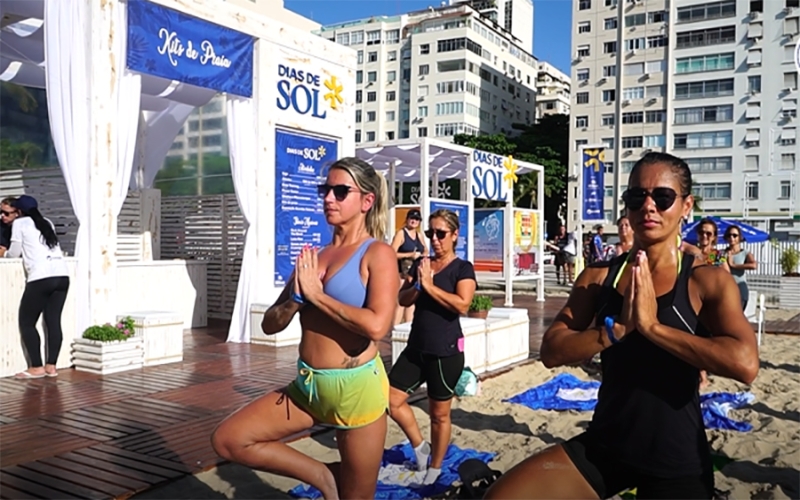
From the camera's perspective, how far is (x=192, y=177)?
10.9m

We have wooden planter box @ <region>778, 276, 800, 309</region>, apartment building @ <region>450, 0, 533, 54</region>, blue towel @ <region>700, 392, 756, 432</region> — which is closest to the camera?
blue towel @ <region>700, 392, 756, 432</region>

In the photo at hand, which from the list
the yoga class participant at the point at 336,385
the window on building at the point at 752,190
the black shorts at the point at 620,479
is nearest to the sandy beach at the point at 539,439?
the yoga class participant at the point at 336,385

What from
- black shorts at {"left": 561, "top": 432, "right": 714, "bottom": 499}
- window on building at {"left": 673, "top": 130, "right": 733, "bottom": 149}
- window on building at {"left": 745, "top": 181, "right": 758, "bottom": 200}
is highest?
window on building at {"left": 673, "top": 130, "right": 733, "bottom": 149}

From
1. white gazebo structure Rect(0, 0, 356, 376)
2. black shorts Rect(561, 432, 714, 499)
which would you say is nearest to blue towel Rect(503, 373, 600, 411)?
black shorts Rect(561, 432, 714, 499)

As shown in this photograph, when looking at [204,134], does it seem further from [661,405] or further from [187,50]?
[661,405]

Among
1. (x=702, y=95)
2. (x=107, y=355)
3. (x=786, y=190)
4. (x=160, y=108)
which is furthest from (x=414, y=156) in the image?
(x=702, y=95)

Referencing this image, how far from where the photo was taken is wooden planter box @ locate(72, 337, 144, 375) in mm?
7129

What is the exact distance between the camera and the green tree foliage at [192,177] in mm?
10414

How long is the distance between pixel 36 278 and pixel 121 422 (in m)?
2.15

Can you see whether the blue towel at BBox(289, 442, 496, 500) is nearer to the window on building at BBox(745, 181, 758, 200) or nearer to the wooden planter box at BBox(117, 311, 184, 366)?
the wooden planter box at BBox(117, 311, 184, 366)

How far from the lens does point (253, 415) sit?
2.82 m

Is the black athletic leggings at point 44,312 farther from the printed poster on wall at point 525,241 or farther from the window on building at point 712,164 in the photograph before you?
the window on building at point 712,164

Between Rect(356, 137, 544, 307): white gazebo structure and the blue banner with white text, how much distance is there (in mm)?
4280

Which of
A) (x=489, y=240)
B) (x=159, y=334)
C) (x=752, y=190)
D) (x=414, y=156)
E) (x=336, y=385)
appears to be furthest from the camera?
(x=752, y=190)
